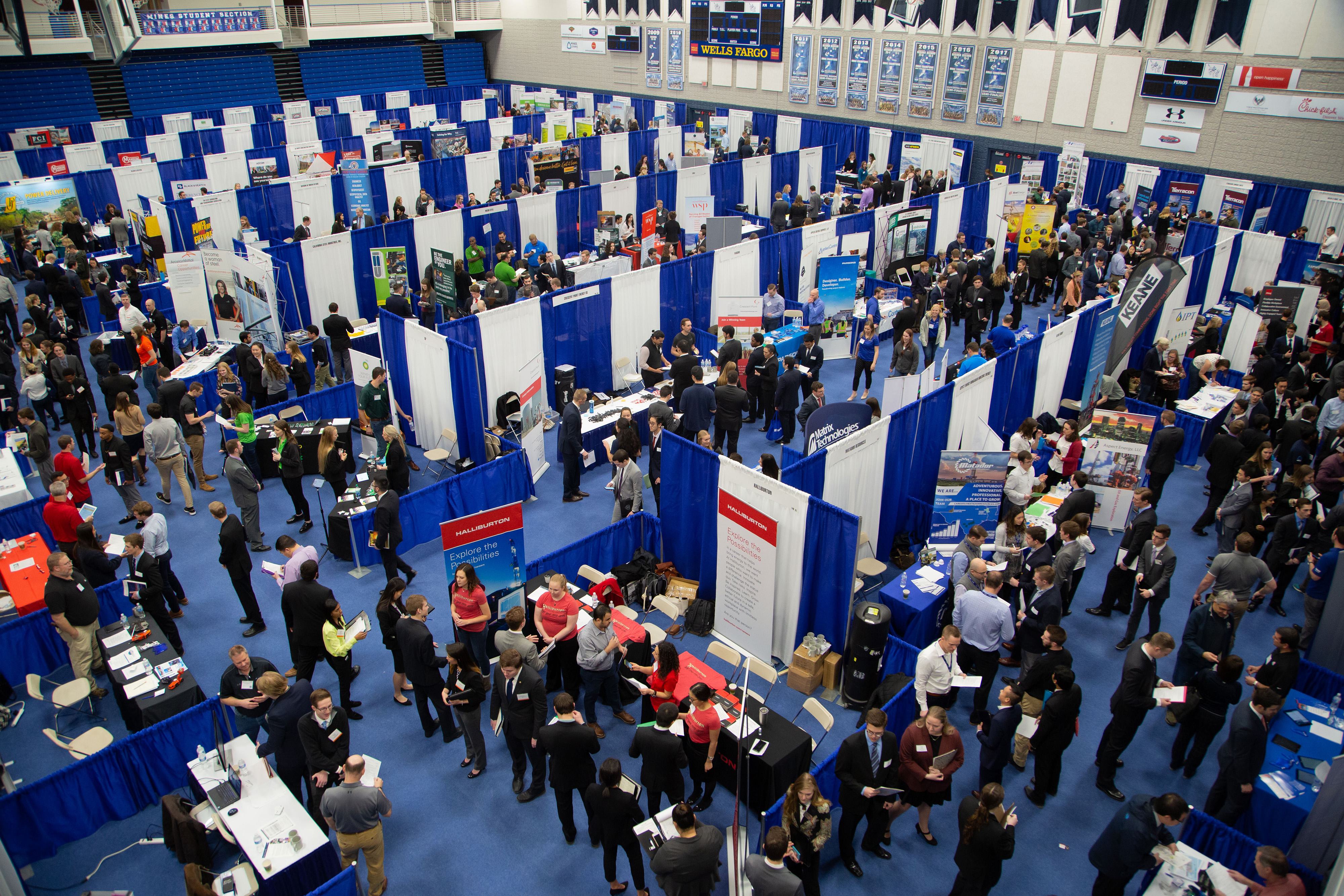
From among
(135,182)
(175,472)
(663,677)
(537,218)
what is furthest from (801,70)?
(663,677)

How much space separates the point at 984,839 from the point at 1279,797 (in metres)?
2.64

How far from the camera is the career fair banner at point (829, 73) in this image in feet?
89.1

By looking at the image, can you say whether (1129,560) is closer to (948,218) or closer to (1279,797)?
(1279,797)

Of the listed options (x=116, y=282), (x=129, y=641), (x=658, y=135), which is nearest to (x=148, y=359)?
(x=116, y=282)

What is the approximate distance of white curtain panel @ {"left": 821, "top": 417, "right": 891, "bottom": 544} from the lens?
8.69m

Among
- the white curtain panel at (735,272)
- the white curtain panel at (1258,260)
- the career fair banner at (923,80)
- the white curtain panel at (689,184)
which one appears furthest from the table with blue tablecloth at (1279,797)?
the career fair banner at (923,80)

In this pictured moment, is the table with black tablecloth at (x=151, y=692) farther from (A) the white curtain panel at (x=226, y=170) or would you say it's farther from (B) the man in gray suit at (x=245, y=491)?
(A) the white curtain panel at (x=226, y=170)

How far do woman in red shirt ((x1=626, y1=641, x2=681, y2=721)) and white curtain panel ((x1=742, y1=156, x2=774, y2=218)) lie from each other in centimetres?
1838

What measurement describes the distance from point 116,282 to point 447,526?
13589mm

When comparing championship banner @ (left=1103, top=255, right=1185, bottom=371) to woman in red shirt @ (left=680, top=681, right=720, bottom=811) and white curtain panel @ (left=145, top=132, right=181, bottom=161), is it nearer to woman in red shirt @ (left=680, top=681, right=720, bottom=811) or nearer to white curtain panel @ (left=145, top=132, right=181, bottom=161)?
woman in red shirt @ (left=680, top=681, right=720, bottom=811)

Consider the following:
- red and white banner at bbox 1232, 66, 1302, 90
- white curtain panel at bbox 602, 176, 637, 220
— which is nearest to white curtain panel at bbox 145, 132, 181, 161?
white curtain panel at bbox 602, 176, 637, 220

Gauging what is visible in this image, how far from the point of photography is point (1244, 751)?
611 centimetres

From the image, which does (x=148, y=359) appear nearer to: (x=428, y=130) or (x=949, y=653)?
(x=949, y=653)

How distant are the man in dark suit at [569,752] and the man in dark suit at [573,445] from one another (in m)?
5.15
